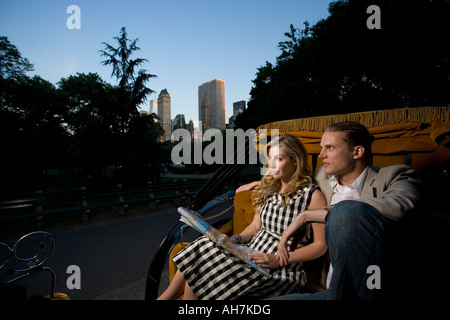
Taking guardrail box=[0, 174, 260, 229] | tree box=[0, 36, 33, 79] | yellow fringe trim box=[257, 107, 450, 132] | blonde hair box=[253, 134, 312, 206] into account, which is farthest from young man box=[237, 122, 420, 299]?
tree box=[0, 36, 33, 79]

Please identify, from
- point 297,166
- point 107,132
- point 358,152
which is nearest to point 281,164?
point 297,166

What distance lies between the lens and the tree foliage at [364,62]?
860 centimetres

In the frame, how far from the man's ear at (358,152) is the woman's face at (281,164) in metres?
0.42

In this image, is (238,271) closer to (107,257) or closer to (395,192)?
(395,192)

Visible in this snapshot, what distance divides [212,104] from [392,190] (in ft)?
357

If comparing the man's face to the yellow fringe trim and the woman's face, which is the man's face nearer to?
the woman's face

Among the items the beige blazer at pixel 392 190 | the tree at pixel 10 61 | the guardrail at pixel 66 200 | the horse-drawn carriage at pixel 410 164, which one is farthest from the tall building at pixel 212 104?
the beige blazer at pixel 392 190

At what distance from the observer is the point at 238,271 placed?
53.0 inches

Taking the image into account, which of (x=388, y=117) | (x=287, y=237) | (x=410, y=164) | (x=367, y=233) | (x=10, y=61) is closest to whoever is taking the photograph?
(x=367, y=233)

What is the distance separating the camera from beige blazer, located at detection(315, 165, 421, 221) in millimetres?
1056

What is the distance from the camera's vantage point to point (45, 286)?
3057 mm
